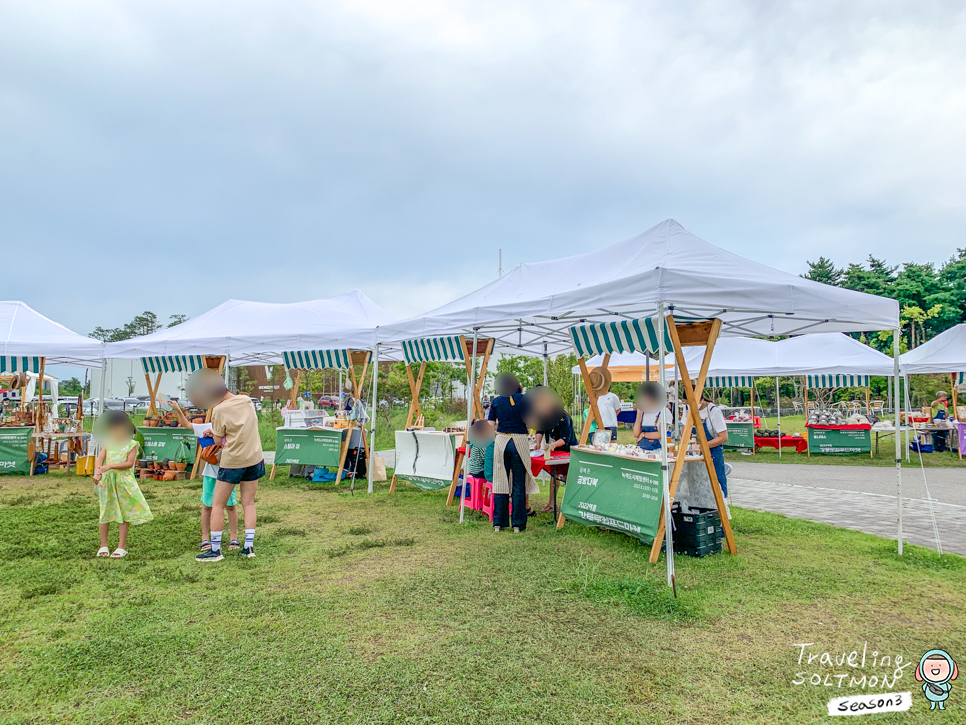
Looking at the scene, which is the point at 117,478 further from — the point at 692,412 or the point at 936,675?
the point at 936,675

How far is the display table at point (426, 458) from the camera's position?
8.67 meters

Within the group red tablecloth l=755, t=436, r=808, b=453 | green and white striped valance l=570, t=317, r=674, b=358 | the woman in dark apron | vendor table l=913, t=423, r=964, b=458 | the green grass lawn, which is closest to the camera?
the green grass lawn

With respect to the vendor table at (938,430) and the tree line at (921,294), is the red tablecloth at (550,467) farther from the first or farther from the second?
the tree line at (921,294)

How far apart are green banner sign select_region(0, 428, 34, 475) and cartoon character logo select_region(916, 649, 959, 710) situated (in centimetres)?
1429

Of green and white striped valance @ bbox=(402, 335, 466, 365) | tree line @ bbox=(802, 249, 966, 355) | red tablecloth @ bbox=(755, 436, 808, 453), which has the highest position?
Answer: tree line @ bbox=(802, 249, 966, 355)

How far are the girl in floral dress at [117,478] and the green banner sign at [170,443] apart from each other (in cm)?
656

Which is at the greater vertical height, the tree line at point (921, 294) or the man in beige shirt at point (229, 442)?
the tree line at point (921, 294)

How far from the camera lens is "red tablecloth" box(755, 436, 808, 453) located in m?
18.2

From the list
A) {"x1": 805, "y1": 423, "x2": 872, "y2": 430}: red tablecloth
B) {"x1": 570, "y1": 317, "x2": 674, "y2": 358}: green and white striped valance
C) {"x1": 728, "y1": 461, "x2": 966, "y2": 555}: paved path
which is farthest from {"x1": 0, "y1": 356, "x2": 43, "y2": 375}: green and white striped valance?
{"x1": 805, "y1": 423, "x2": 872, "y2": 430}: red tablecloth

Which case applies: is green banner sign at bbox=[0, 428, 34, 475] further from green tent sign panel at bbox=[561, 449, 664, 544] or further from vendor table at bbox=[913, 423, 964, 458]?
vendor table at bbox=[913, 423, 964, 458]

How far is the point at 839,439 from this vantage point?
17094 mm

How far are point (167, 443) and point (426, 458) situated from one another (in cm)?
621

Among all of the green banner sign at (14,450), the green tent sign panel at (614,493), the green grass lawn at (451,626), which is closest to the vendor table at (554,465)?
the green tent sign panel at (614,493)

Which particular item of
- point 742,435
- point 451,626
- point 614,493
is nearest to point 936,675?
point 451,626
